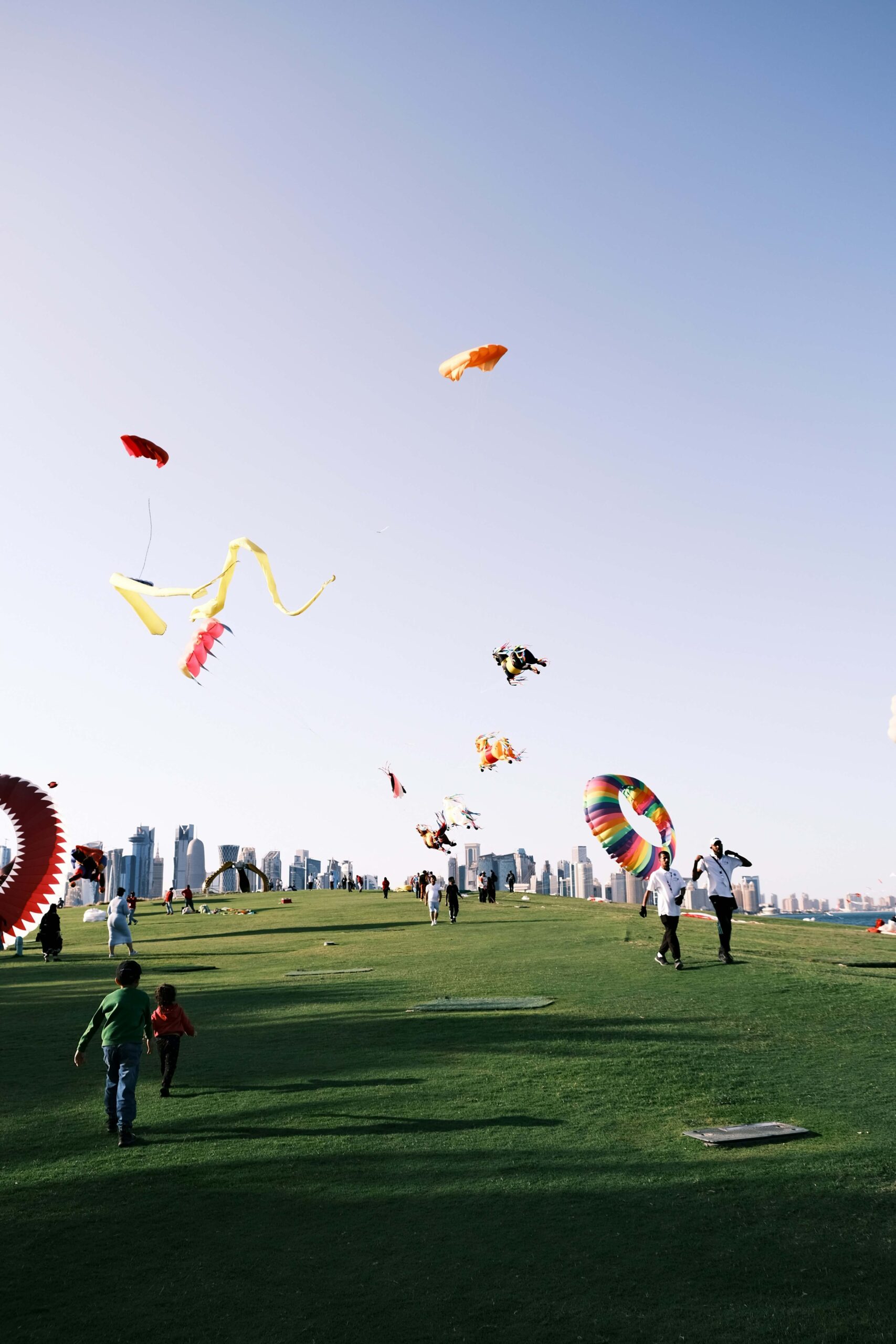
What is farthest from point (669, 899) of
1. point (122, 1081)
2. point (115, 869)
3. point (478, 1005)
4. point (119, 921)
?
point (115, 869)

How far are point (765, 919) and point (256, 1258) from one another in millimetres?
35806

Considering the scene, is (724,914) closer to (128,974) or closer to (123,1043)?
(128,974)

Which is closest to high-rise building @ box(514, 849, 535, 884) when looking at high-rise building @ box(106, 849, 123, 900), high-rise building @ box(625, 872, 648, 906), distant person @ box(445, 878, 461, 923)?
high-rise building @ box(625, 872, 648, 906)

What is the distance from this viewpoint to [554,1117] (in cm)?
882

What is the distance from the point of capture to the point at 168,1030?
34.3 feet

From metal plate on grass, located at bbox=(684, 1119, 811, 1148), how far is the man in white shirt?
8900 millimetres

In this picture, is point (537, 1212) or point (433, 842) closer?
point (537, 1212)

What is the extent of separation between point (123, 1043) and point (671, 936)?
1136 centimetres

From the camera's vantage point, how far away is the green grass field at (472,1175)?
5.46 m

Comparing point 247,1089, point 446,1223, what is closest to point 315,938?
point 247,1089

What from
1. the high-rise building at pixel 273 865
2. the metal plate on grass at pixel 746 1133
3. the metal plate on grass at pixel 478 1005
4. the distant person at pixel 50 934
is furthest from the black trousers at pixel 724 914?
the high-rise building at pixel 273 865

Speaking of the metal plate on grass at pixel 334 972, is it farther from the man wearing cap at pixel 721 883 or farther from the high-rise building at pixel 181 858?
the high-rise building at pixel 181 858

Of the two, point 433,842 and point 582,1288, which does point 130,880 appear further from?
point 582,1288

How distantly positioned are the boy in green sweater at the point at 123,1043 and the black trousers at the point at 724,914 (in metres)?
10.9
